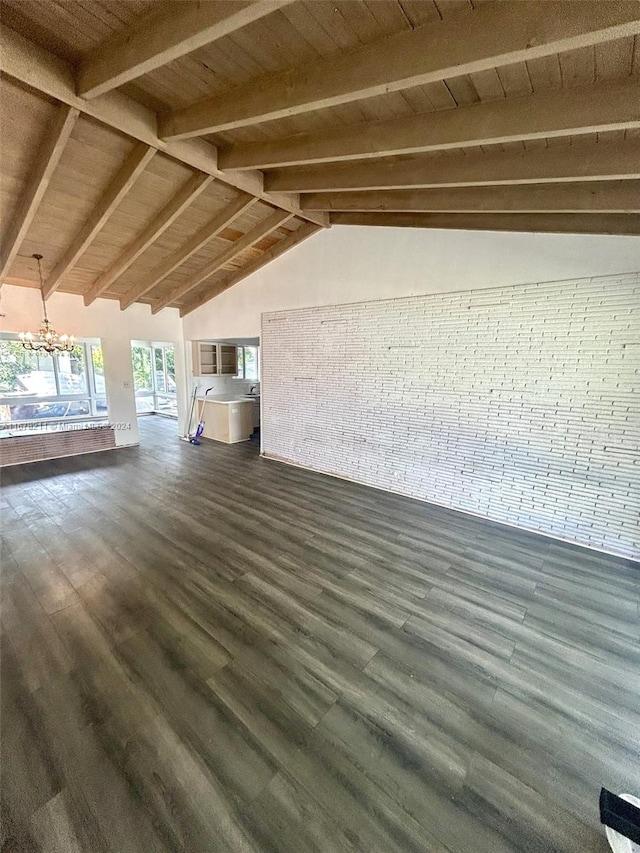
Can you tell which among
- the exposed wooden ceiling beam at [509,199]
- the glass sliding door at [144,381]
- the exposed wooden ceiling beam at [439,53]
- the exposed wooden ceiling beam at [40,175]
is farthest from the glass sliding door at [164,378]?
the exposed wooden ceiling beam at [439,53]

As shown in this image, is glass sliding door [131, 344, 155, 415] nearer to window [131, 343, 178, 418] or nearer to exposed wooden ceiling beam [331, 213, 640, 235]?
window [131, 343, 178, 418]

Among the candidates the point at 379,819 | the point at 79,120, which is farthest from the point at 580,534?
the point at 79,120

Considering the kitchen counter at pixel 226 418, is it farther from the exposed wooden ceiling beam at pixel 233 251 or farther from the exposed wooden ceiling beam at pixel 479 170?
the exposed wooden ceiling beam at pixel 479 170

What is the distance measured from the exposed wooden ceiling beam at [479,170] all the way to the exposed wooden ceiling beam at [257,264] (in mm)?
1556

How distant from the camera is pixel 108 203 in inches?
137

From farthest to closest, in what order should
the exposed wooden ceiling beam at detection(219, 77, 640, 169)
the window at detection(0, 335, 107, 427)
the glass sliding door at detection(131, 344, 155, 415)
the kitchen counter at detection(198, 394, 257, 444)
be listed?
the glass sliding door at detection(131, 344, 155, 415)
the kitchen counter at detection(198, 394, 257, 444)
the window at detection(0, 335, 107, 427)
the exposed wooden ceiling beam at detection(219, 77, 640, 169)

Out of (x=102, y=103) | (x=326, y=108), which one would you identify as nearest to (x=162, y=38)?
(x=102, y=103)

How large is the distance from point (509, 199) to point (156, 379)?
36.5 feet

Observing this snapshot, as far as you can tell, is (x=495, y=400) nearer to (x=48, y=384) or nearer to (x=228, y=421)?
(x=228, y=421)

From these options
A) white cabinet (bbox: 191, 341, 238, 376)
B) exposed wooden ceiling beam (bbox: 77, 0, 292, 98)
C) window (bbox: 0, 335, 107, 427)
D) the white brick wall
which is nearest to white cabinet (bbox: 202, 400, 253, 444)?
white cabinet (bbox: 191, 341, 238, 376)

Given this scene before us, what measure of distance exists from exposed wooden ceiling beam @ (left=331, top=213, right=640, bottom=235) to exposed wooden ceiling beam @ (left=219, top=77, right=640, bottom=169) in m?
1.61

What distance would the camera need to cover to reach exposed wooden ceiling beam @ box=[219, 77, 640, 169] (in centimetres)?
173

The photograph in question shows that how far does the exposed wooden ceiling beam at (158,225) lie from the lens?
137 inches

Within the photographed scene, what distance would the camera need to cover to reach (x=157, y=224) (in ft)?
13.3
